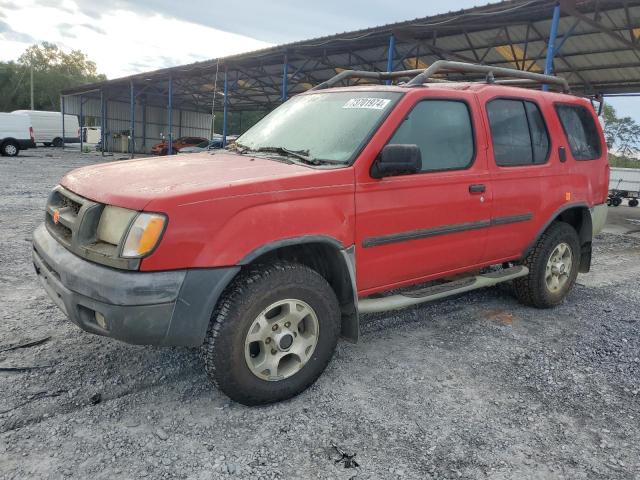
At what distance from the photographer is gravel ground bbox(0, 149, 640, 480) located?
7.30 feet

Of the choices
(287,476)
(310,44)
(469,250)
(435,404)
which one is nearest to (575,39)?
(310,44)

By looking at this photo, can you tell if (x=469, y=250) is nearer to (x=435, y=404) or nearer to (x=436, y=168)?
(x=436, y=168)

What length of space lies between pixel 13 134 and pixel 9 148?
695mm

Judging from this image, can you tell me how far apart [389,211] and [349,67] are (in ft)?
54.0

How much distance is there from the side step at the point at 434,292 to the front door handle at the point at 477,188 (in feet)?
2.40

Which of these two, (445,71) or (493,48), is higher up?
(493,48)

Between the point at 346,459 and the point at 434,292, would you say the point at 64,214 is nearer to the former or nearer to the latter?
the point at 346,459

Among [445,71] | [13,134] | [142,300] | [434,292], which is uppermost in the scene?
[445,71]

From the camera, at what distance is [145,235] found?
2258 mm

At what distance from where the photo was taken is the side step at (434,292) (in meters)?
3.07

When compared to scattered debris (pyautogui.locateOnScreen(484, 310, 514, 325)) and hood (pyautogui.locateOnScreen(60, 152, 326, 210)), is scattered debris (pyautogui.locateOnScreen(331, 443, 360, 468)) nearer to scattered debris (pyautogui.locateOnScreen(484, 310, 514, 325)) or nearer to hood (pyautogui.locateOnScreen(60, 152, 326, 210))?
hood (pyautogui.locateOnScreen(60, 152, 326, 210))

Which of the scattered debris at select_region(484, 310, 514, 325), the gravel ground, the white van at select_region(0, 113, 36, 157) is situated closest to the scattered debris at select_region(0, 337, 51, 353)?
the gravel ground

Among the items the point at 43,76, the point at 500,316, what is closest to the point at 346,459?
the point at 500,316

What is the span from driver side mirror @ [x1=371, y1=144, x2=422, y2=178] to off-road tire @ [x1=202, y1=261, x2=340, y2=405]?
29.8 inches
